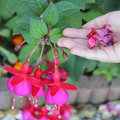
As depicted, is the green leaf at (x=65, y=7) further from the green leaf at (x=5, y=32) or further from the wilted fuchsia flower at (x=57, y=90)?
the green leaf at (x=5, y=32)

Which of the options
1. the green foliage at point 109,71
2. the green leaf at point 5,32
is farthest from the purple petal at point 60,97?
the green foliage at point 109,71

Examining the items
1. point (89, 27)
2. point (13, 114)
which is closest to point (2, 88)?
point (13, 114)

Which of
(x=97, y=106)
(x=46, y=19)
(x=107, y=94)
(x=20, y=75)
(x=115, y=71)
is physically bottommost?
(x=97, y=106)

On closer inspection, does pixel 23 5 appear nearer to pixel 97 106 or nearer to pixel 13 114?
pixel 13 114

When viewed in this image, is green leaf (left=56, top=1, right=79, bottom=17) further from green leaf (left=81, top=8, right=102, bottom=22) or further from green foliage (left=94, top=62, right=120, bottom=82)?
green foliage (left=94, top=62, right=120, bottom=82)

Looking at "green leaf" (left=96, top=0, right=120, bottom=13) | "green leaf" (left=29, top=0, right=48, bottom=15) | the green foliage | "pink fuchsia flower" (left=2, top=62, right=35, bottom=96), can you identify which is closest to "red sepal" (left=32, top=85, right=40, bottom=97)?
"pink fuchsia flower" (left=2, top=62, right=35, bottom=96)
